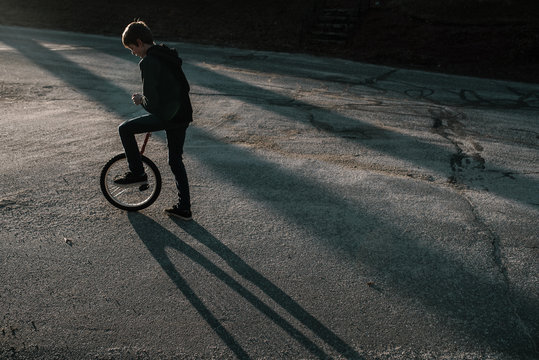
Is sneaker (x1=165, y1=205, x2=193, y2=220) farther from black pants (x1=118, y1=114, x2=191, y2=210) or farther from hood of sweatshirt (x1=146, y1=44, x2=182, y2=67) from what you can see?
hood of sweatshirt (x1=146, y1=44, x2=182, y2=67)

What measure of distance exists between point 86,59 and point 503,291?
12446mm

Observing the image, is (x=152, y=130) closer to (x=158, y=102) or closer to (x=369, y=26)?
(x=158, y=102)

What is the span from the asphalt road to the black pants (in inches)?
16.7

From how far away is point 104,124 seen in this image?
7633 millimetres

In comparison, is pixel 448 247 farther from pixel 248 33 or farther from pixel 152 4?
pixel 152 4

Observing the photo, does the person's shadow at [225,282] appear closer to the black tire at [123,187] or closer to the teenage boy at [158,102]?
the black tire at [123,187]

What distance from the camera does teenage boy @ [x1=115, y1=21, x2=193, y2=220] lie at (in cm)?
416

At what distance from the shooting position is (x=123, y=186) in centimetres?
474

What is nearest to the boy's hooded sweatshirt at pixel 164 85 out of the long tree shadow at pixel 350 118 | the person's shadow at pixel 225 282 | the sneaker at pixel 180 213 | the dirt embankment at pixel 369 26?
the sneaker at pixel 180 213

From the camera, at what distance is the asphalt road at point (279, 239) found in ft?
10.7

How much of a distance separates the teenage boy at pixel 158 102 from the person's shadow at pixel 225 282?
36 cm

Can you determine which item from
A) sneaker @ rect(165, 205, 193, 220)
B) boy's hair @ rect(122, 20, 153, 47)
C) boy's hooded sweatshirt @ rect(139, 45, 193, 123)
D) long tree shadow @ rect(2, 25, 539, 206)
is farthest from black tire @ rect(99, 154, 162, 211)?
long tree shadow @ rect(2, 25, 539, 206)

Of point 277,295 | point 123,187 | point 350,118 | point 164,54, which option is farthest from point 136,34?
point 350,118

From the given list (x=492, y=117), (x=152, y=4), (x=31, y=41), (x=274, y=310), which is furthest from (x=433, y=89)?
(x=152, y=4)
